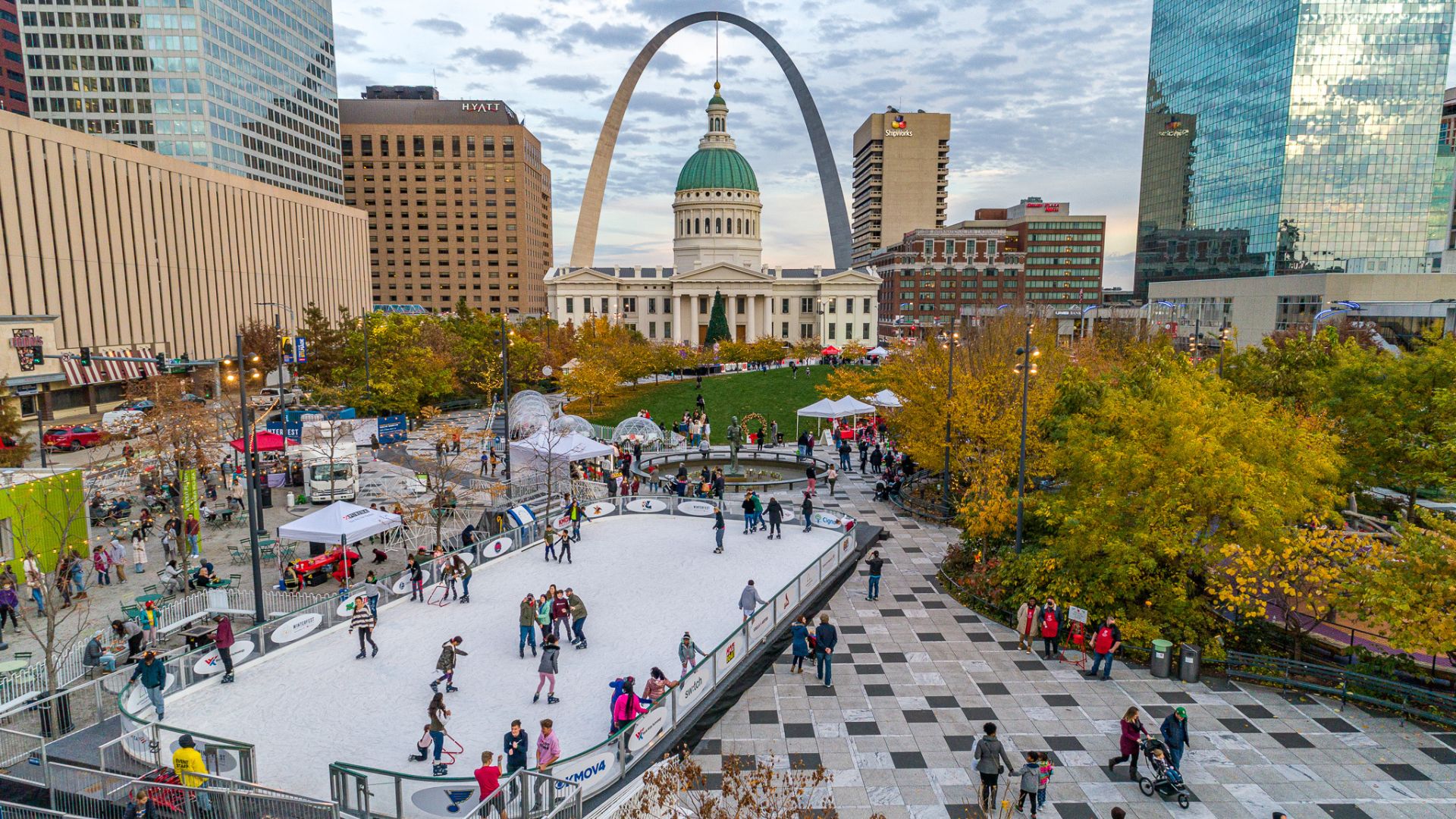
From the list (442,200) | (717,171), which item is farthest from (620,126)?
(442,200)

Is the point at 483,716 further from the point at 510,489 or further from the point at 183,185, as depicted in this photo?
the point at 183,185

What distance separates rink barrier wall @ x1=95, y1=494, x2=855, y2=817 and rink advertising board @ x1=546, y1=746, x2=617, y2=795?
0.01 m

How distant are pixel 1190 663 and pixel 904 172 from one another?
18790cm

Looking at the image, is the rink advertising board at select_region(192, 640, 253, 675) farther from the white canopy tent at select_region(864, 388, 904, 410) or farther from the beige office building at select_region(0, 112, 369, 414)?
the beige office building at select_region(0, 112, 369, 414)

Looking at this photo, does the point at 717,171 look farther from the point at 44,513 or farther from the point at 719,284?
the point at 44,513

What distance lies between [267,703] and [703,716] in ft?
27.0

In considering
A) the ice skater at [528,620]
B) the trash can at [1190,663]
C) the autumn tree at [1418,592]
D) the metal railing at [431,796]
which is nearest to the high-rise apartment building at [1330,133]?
the autumn tree at [1418,592]

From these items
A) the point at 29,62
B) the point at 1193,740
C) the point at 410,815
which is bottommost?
the point at 1193,740

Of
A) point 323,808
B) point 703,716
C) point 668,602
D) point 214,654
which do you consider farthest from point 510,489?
point 323,808

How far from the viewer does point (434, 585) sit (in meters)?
20.7

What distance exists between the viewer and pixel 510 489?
97.8 ft

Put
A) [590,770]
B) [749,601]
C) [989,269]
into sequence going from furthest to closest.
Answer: [989,269] → [749,601] → [590,770]

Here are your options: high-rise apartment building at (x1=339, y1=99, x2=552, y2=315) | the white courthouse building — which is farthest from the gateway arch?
high-rise apartment building at (x1=339, y1=99, x2=552, y2=315)

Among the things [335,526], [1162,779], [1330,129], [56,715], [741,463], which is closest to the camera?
[1162,779]
